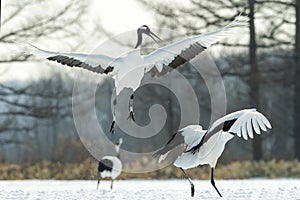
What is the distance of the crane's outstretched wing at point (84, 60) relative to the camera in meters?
10.3

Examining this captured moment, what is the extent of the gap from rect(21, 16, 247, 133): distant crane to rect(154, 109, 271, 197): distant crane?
3.03ft

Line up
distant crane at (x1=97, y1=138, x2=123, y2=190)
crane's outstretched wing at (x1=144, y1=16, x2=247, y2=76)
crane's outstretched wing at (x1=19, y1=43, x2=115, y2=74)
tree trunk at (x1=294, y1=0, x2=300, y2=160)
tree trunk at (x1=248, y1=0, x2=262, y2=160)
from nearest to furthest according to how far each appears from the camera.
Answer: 1. crane's outstretched wing at (x1=144, y1=16, x2=247, y2=76)
2. crane's outstretched wing at (x1=19, y1=43, x2=115, y2=74)
3. distant crane at (x1=97, y1=138, x2=123, y2=190)
4. tree trunk at (x1=248, y1=0, x2=262, y2=160)
5. tree trunk at (x1=294, y1=0, x2=300, y2=160)

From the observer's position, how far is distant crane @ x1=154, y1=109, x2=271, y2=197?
8766 mm

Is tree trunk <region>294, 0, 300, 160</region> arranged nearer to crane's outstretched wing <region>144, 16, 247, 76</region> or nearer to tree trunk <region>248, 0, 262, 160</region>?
tree trunk <region>248, 0, 262, 160</region>

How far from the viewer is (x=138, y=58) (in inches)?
399

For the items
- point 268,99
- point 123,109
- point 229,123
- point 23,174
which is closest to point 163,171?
point 123,109

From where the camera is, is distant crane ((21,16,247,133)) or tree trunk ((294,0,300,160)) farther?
tree trunk ((294,0,300,160))

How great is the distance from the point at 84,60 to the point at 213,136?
8.03 ft

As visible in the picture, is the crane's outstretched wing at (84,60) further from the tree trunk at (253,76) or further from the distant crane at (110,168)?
the tree trunk at (253,76)

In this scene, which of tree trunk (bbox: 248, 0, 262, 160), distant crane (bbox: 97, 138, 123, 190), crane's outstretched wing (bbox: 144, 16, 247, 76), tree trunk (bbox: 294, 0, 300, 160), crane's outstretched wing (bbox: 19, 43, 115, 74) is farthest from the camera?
tree trunk (bbox: 294, 0, 300, 160)

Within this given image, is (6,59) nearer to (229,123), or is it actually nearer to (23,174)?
(23,174)

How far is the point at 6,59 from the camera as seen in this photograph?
64.8ft

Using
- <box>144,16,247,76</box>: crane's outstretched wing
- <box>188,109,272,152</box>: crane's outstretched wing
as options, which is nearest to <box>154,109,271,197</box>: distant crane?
<box>188,109,272,152</box>: crane's outstretched wing

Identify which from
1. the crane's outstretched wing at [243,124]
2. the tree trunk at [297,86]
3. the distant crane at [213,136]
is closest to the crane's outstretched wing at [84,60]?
the distant crane at [213,136]
